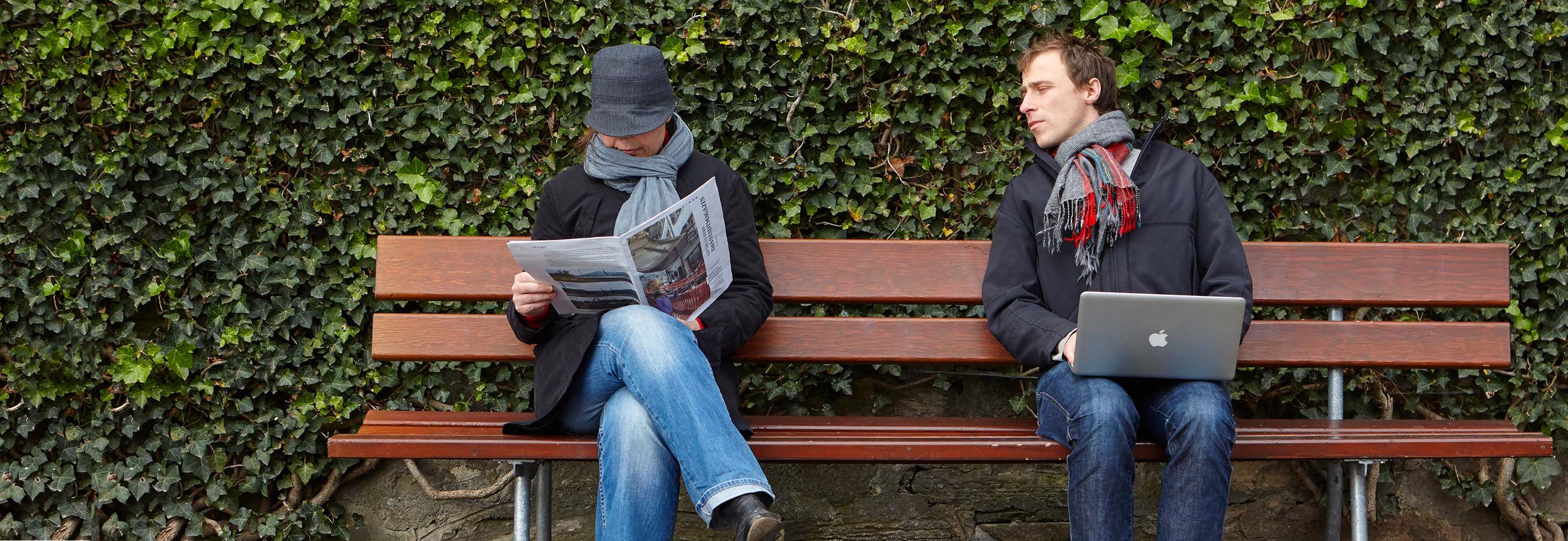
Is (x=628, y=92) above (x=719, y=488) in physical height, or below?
above

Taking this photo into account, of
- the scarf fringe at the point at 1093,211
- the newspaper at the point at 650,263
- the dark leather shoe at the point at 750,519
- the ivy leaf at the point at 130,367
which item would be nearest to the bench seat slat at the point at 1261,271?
the scarf fringe at the point at 1093,211

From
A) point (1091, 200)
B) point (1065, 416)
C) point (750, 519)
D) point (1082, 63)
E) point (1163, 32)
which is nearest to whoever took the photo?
point (750, 519)

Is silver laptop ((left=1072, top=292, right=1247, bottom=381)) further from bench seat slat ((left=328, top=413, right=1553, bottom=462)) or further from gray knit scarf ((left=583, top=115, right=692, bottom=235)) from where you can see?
gray knit scarf ((left=583, top=115, right=692, bottom=235))

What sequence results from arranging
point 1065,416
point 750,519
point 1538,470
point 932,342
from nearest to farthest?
point 750,519, point 1065,416, point 932,342, point 1538,470

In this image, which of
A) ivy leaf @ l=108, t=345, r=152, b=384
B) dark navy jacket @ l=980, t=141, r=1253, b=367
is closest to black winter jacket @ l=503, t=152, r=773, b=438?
dark navy jacket @ l=980, t=141, r=1253, b=367

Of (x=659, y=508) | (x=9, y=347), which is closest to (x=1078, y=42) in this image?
(x=659, y=508)

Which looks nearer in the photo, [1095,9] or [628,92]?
[628,92]

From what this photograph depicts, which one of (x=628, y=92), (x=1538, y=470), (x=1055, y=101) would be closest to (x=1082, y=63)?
(x=1055, y=101)

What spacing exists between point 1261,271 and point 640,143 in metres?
1.70

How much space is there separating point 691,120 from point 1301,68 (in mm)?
1805

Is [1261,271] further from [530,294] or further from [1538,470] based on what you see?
[530,294]

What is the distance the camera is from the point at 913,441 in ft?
9.22

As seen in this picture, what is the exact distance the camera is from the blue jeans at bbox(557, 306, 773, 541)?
2.46m

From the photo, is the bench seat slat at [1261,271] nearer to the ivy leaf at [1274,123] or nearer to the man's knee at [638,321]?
the ivy leaf at [1274,123]
